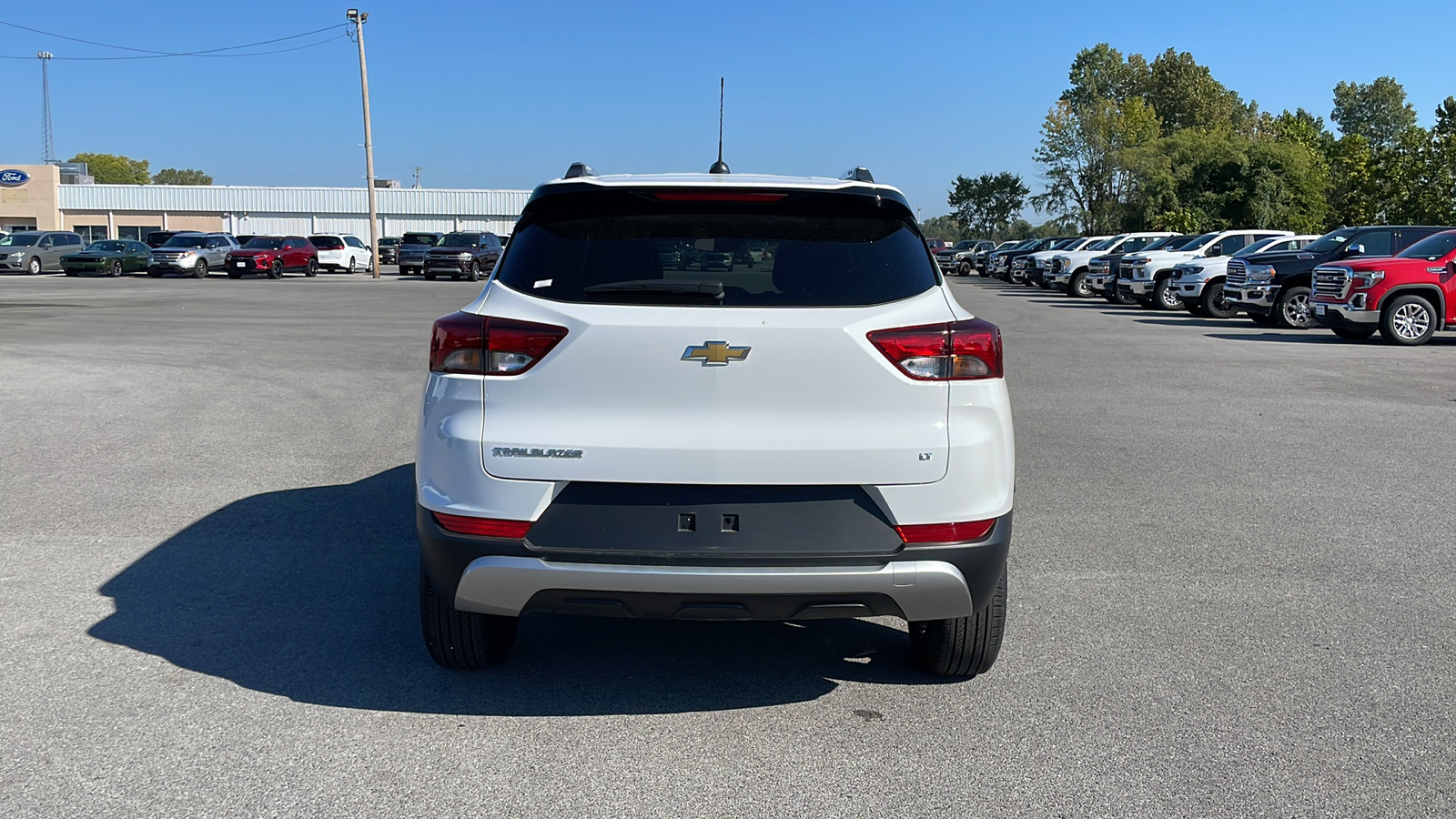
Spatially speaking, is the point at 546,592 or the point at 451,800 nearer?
the point at 451,800

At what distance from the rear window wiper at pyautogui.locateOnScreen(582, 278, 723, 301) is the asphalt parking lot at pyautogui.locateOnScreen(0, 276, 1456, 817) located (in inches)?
53.3

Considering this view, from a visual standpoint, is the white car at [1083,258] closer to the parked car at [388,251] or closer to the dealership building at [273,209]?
the parked car at [388,251]

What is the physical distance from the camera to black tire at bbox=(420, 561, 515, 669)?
4.13m

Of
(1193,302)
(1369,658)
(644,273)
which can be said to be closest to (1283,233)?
(1193,302)

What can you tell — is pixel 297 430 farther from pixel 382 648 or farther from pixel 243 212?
pixel 243 212

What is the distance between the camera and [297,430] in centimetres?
952

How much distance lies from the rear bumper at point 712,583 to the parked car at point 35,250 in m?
47.3

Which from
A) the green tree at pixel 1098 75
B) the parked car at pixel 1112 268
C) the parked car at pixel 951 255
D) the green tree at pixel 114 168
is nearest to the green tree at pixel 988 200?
the green tree at pixel 1098 75

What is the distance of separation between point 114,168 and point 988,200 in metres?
142

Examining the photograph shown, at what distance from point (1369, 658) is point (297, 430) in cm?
757

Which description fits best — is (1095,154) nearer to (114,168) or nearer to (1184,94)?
(1184,94)

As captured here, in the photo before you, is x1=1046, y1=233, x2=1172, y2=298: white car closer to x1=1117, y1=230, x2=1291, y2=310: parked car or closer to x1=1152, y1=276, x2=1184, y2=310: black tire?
x1=1117, y1=230, x2=1291, y2=310: parked car

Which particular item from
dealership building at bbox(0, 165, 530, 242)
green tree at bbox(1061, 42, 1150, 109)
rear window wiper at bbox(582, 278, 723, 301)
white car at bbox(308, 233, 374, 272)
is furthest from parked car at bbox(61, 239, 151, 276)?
green tree at bbox(1061, 42, 1150, 109)

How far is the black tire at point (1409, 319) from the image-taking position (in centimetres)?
1842
